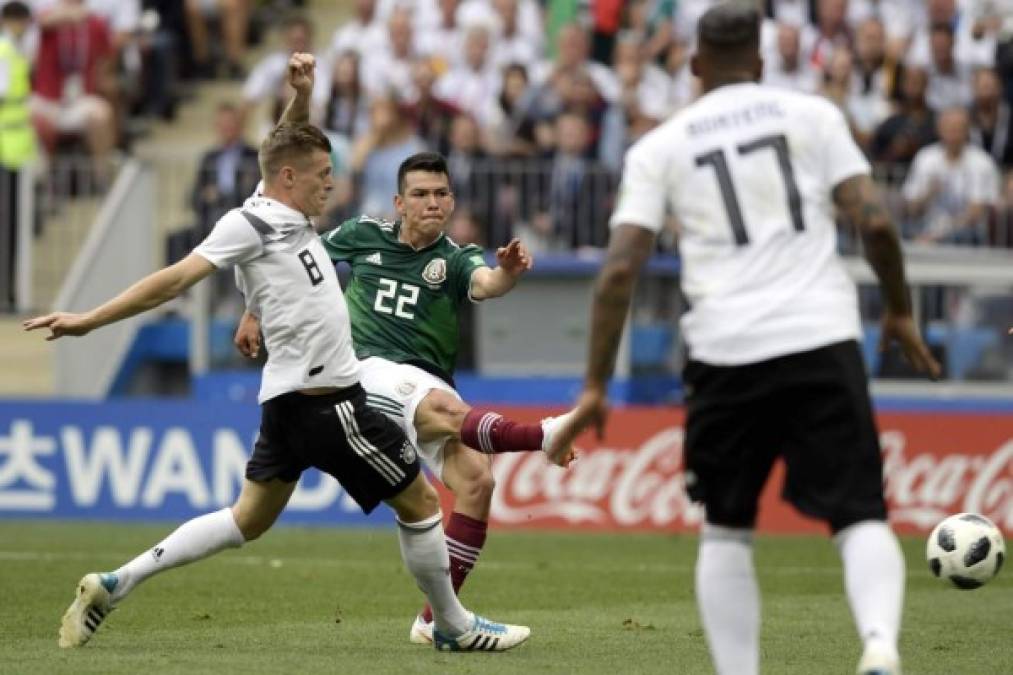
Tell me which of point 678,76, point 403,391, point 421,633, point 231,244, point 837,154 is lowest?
point 421,633

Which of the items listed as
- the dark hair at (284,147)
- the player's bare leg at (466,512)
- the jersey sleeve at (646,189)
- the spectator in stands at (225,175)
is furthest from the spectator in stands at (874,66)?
the jersey sleeve at (646,189)

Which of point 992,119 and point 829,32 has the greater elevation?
point 829,32

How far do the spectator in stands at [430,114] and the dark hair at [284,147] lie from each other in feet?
37.8

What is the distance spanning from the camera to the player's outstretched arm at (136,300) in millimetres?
8117

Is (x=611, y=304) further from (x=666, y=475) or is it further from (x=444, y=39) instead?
(x=444, y=39)

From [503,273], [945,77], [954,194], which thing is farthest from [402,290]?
[945,77]

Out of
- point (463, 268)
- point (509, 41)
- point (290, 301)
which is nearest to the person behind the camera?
point (290, 301)

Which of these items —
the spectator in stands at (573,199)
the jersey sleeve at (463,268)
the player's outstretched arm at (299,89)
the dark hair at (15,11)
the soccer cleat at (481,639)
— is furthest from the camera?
the dark hair at (15,11)

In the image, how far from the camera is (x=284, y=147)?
28.9ft

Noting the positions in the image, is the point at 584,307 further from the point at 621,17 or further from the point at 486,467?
the point at 486,467

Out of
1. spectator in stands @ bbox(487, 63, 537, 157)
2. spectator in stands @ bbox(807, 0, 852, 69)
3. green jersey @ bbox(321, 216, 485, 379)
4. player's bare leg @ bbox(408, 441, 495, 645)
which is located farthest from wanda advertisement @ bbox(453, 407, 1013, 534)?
player's bare leg @ bbox(408, 441, 495, 645)

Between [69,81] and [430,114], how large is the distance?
4.06 m

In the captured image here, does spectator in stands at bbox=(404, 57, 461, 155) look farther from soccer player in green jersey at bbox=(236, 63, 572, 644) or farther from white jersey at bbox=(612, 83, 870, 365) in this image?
white jersey at bbox=(612, 83, 870, 365)

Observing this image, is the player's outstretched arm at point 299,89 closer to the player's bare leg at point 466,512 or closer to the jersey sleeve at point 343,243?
the jersey sleeve at point 343,243
